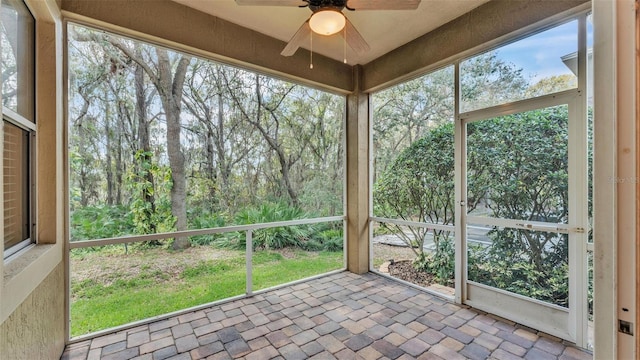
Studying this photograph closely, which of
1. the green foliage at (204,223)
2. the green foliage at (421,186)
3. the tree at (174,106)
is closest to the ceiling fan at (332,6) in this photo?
the tree at (174,106)

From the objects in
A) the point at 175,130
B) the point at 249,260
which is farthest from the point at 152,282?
the point at 175,130

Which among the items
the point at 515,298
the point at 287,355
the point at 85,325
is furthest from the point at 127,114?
the point at 515,298

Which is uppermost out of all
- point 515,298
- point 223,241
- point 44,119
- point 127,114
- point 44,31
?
point 44,31

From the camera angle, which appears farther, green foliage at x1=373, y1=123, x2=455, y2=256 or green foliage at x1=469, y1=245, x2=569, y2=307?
green foliage at x1=373, y1=123, x2=455, y2=256

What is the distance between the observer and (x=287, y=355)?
2230 millimetres

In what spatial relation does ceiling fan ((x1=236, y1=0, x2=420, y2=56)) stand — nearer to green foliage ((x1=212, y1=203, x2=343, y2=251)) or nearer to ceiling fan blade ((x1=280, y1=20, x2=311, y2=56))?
ceiling fan blade ((x1=280, y1=20, x2=311, y2=56))

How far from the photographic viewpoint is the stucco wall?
1354mm

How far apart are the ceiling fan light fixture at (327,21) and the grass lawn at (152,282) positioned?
266cm

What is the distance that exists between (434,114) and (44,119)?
12.6 feet

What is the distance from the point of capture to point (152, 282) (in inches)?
113

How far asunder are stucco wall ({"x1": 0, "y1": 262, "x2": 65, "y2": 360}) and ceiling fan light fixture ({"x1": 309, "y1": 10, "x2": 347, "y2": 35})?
2.41m

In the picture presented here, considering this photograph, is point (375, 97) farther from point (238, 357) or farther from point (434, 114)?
point (238, 357)

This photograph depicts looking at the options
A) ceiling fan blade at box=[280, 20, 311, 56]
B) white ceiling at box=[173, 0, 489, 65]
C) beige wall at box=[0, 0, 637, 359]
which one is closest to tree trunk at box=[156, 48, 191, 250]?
beige wall at box=[0, 0, 637, 359]

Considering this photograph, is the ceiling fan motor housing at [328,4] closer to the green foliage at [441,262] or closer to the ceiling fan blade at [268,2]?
the ceiling fan blade at [268,2]
